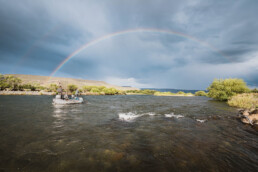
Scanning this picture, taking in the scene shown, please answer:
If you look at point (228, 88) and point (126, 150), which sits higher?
point (228, 88)

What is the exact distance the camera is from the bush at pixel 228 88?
120ft

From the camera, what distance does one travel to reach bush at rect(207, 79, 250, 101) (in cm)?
3647

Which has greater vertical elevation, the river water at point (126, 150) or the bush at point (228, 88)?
the bush at point (228, 88)

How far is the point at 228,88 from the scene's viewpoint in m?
36.4

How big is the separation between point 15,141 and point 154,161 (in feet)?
30.3

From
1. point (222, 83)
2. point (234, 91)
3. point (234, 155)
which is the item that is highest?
point (222, 83)

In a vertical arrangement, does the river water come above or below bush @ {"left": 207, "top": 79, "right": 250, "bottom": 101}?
below

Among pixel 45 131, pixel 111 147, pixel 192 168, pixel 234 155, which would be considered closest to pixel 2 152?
pixel 45 131

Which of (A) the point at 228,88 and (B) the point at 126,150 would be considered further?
(A) the point at 228,88

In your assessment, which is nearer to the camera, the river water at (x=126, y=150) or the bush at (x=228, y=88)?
the river water at (x=126, y=150)

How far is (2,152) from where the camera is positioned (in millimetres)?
6566

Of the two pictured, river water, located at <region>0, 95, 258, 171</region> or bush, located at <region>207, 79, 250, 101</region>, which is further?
bush, located at <region>207, 79, 250, 101</region>

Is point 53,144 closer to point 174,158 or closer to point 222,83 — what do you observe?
point 174,158

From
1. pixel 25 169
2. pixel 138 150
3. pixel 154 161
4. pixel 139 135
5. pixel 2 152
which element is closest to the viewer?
pixel 25 169
